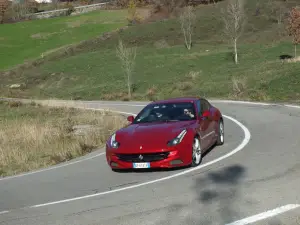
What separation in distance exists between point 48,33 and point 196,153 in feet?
274

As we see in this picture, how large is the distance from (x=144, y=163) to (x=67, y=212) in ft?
8.81

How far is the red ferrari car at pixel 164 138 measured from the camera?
1057 cm

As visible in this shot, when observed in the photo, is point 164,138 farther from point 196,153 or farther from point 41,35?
point 41,35

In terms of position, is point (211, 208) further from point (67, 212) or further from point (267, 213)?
point (67, 212)

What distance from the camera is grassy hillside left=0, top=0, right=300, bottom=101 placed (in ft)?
116

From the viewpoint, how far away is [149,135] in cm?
1094

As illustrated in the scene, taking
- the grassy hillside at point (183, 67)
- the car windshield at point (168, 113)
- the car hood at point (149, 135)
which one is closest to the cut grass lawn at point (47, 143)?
the car windshield at point (168, 113)

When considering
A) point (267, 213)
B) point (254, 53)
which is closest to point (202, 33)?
point (254, 53)

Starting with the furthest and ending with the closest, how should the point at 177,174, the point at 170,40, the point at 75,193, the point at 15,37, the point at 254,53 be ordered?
1. the point at 15,37
2. the point at 170,40
3. the point at 254,53
4. the point at 177,174
5. the point at 75,193

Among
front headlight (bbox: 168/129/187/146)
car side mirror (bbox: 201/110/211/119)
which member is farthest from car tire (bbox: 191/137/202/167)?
car side mirror (bbox: 201/110/211/119)

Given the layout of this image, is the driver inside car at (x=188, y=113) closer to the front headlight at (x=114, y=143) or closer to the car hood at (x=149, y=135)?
the car hood at (x=149, y=135)

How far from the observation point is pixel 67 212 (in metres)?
8.20

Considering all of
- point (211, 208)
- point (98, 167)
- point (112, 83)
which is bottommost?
point (112, 83)

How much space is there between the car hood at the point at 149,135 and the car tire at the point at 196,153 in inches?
15.8
